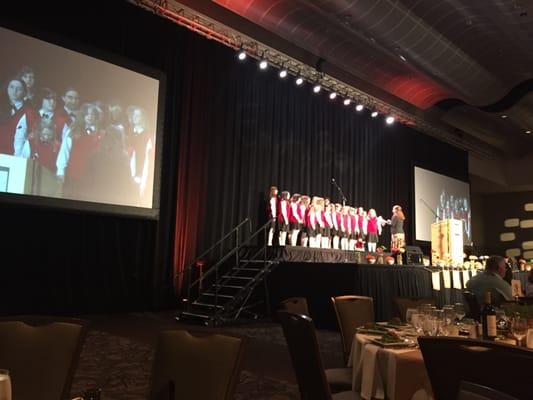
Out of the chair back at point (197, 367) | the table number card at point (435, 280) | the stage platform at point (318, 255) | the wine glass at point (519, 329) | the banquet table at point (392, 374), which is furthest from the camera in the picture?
the stage platform at point (318, 255)

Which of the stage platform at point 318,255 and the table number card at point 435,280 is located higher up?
the stage platform at point 318,255

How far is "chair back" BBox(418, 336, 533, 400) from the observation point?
A: 5.16ft

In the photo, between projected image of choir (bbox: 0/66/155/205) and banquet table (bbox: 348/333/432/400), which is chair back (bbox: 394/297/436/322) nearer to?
banquet table (bbox: 348/333/432/400)

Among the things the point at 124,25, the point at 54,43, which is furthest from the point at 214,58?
the point at 54,43

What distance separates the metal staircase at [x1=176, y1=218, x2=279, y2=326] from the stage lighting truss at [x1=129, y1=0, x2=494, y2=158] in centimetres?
367

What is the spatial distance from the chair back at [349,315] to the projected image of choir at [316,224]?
611cm

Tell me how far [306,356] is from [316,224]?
868 centimetres

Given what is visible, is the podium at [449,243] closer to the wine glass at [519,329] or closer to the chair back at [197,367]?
the wine glass at [519,329]

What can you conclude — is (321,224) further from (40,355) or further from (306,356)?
(40,355)

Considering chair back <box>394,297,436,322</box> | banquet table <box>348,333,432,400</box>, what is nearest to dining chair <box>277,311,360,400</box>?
banquet table <box>348,333,432,400</box>

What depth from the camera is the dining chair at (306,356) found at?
2.19 metres

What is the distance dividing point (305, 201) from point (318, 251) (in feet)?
5.61

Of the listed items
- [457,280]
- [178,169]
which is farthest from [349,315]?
[178,169]

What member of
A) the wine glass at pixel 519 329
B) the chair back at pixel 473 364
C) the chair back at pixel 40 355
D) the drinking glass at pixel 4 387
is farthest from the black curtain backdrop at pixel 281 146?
the drinking glass at pixel 4 387
